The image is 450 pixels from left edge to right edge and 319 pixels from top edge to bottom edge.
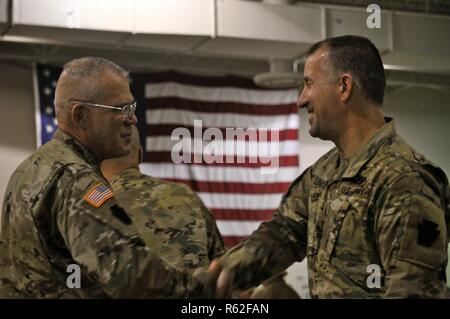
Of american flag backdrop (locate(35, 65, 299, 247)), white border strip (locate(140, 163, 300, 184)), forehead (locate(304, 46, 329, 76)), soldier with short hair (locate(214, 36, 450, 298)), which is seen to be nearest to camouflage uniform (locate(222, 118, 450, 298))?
soldier with short hair (locate(214, 36, 450, 298))

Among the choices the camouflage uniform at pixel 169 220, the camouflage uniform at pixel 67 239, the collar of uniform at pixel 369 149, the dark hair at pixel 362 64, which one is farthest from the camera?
the camouflage uniform at pixel 169 220

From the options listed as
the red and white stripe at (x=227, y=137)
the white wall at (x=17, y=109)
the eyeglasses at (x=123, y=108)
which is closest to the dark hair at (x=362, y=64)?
the eyeglasses at (x=123, y=108)

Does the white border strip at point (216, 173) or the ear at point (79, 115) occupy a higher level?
the ear at point (79, 115)

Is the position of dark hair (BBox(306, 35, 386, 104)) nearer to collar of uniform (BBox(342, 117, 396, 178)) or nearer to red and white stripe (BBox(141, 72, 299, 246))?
collar of uniform (BBox(342, 117, 396, 178))

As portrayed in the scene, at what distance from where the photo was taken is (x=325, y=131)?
2416 millimetres

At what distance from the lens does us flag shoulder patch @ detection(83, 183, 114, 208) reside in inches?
80.9

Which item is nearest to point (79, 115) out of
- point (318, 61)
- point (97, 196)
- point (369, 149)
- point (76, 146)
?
point (76, 146)

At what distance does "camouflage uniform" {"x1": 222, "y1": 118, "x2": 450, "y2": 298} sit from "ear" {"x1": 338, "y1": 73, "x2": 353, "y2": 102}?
14 centimetres

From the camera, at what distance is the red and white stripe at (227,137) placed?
7.14 metres

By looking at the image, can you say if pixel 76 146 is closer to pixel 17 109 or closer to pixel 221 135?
pixel 17 109

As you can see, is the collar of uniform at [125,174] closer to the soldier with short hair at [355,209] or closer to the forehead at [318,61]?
the soldier with short hair at [355,209]

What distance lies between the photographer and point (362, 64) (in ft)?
7.79

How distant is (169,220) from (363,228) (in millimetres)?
1017

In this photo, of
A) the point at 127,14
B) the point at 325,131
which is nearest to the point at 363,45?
the point at 325,131
